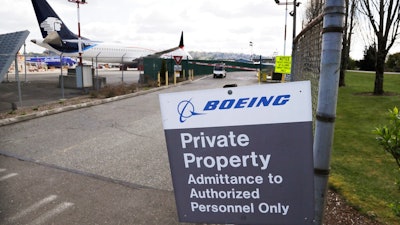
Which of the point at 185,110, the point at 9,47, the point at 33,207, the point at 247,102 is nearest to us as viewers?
the point at 247,102

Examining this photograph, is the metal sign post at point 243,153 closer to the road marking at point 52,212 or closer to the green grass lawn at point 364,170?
the green grass lawn at point 364,170

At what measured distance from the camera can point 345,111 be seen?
11.9 m

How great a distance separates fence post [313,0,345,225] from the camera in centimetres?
206

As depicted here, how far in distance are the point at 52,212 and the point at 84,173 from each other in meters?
1.45

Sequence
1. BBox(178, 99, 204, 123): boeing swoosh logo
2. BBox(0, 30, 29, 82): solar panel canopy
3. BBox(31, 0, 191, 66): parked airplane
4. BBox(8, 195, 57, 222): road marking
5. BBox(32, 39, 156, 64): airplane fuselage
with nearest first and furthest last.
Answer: BBox(178, 99, 204, 123): boeing swoosh logo → BBox(8, 195, 57, 222): road marking → BBox(0, 30, 29, 82): solar panel canopy → BBox(31, 0, 191, 66): parked airplane → BBox(32, 39, 156, 64): airplane fuselage

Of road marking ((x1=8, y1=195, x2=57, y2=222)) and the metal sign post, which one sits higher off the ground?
the metal sign post

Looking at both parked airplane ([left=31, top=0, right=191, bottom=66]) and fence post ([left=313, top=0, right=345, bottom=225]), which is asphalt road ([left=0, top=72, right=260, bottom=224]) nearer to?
fence post ([left=313, top=0, right=345, bottom=225])

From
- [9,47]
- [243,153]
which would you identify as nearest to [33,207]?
[243,153]

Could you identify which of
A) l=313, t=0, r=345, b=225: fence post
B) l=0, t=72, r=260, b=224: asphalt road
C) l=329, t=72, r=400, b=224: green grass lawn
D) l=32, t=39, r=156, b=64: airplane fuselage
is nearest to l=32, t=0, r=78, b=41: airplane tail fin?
l=32, t=39, r=156, b=64: airplane fuselage

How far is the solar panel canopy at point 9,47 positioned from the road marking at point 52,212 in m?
9.98

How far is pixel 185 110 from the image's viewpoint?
7.38 ft

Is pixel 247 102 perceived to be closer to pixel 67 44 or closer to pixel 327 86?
pixel 327 86

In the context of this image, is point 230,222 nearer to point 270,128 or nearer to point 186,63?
point 270,128

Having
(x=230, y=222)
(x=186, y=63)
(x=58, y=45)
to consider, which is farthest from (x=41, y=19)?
(x=230, y=222)
